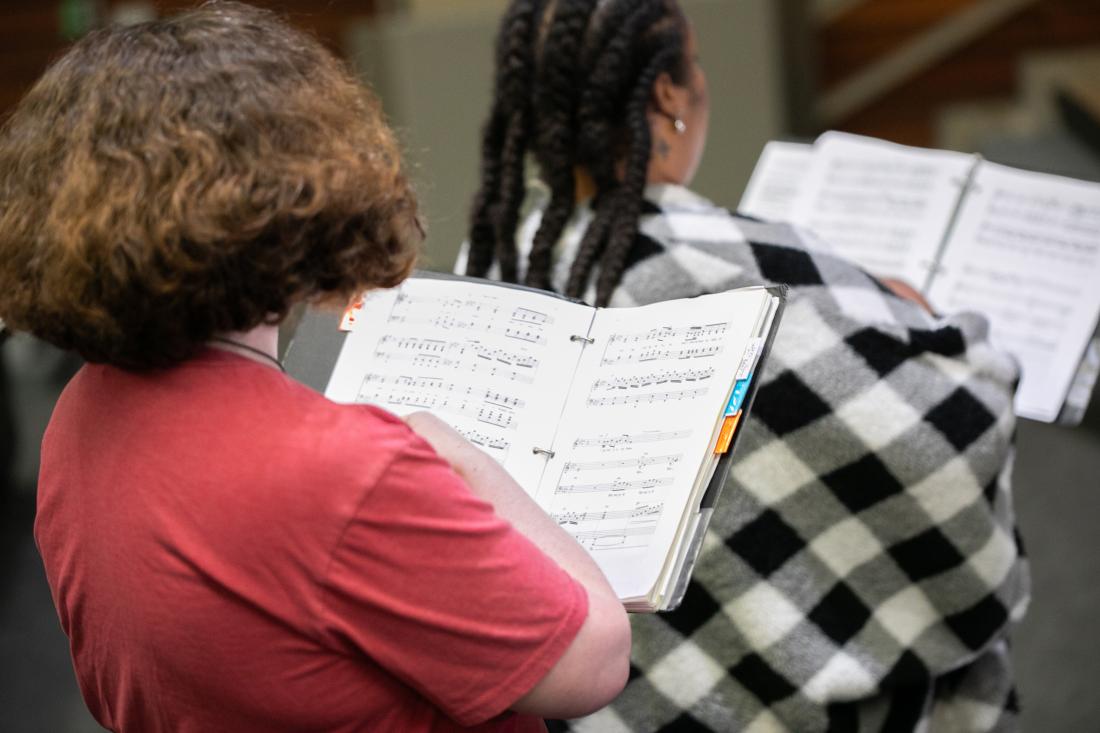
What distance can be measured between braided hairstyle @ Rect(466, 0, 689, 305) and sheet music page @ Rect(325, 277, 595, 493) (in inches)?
8.8

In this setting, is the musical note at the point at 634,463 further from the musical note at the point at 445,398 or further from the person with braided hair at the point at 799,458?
the person with braided hair at the point at 799,458

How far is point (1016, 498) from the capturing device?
2422mm

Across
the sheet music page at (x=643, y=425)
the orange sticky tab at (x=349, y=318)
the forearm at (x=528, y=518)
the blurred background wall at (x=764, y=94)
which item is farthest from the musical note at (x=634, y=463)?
the blurred background wall at (x=764, y=94)

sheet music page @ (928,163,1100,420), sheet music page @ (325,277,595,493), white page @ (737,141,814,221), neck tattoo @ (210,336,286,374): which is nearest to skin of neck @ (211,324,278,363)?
neck tattoo @ (210,336,286,374)

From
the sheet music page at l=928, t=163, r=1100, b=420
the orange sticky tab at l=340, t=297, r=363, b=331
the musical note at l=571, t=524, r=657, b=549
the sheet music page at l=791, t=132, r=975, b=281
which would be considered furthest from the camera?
the sheet music page at l=791, t=132, r=975, b=281

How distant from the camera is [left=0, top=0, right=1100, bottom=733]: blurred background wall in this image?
2532mm

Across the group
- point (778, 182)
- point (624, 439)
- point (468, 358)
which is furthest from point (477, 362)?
point (778, 182)

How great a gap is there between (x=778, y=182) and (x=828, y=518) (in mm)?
709

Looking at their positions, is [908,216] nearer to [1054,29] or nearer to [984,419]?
[984,419]

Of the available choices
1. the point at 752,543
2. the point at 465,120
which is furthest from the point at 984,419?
the point at 465,120

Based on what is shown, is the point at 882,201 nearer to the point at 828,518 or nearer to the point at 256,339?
the point at 828,518

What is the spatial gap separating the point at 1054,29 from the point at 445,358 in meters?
3.15

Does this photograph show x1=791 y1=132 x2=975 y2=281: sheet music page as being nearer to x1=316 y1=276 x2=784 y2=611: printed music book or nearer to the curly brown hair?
x1=316 y1=276 x2=784 y2=611: printed music book

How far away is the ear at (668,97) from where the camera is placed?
135cm
